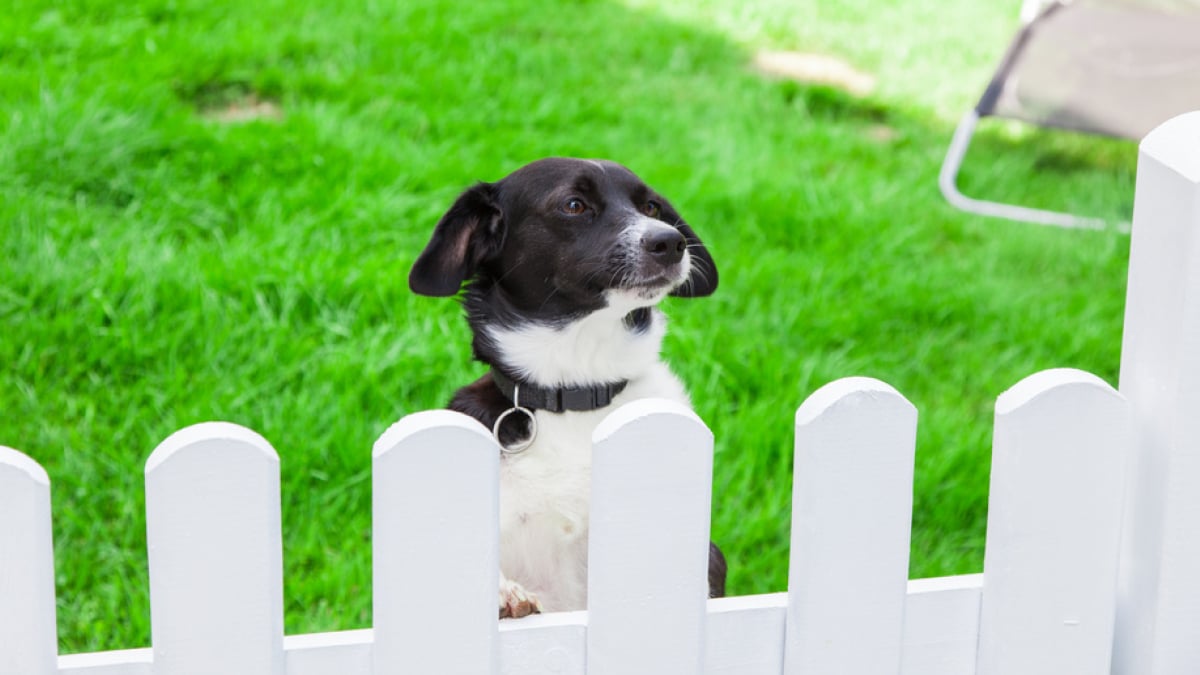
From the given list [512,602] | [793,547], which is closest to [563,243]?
[512,602]

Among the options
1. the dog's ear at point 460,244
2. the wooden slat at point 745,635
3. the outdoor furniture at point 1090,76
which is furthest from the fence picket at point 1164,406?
the outdoor furniture at point 1090,76

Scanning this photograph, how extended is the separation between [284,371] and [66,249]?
839mm

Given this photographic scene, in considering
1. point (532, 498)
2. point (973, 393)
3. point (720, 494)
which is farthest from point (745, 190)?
point (532, 498)

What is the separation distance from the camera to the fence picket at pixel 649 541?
165cm

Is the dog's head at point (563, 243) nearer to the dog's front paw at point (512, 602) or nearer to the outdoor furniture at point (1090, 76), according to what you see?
the dog's front paw at point (512, 602)

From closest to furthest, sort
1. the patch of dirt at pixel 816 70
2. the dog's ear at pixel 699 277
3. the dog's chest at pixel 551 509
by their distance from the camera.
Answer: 1. the dog's chest at pixel 551 509
2. the dog's ear at pixel 699 277
3. the patch of dirt at pixel 816 70

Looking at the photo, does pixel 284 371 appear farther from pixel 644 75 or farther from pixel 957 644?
pixel 644 75

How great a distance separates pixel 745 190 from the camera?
4742 millimetres

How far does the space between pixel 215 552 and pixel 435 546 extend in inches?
10.0

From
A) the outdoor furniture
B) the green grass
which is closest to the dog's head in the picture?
the green grass

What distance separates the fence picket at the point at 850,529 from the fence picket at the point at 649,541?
13 cm

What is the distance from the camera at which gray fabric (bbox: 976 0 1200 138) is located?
5.36 metres

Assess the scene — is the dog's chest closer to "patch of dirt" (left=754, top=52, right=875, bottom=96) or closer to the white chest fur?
the white chest fur

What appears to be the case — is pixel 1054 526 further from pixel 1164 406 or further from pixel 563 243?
pixel 563 243
